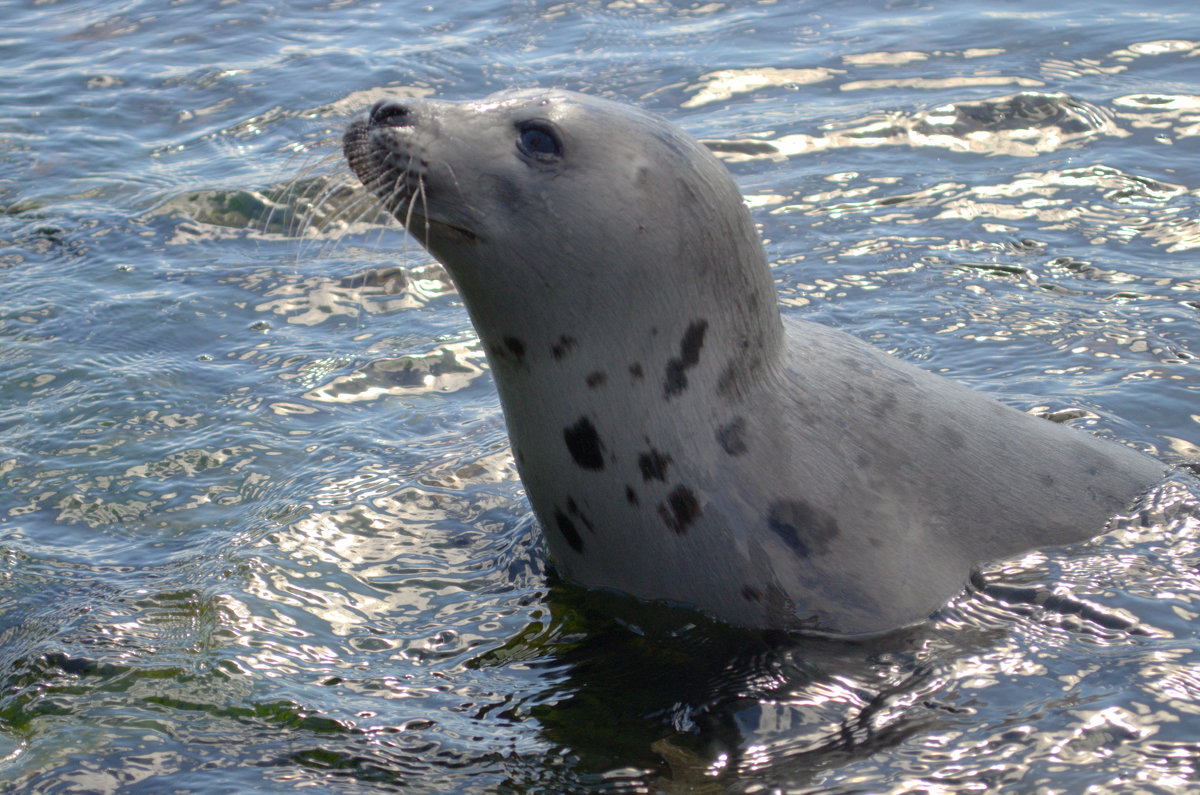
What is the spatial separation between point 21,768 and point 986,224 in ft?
18.1

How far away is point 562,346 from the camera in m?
3.77

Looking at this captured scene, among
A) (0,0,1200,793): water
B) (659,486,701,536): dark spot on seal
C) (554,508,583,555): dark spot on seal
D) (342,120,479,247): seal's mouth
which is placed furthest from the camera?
(554,508,583,555): dark spot on seal

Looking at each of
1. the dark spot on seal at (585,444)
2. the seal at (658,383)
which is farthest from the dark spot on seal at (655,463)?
the dark spot on seal at (585,444)

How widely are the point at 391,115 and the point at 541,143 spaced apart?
17.2 inches

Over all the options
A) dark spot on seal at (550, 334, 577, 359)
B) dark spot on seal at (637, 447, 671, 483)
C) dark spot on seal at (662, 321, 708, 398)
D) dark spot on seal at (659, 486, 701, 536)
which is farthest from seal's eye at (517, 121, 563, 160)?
dark spot on seal at (659, 486, 701, 536)

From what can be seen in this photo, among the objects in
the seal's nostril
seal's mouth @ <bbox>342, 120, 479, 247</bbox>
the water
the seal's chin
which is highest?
the seal's nostril

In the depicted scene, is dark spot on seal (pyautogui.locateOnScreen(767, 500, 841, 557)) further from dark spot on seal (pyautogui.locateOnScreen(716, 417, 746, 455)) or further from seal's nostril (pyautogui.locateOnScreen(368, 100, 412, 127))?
seal's nostril (pyautogui.locateOnScreen(368, 100, 412, 127))

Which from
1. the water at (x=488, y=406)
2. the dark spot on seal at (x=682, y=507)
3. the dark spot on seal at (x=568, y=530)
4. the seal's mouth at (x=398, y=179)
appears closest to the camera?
the water at (x=488, y=406)

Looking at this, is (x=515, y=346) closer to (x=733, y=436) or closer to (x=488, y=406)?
(x=733, y=436)

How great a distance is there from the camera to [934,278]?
6.60 metres

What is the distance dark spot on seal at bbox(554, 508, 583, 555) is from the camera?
4004mm

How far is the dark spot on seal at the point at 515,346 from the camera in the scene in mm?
3809

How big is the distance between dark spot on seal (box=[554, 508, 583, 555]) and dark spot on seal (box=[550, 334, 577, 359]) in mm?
511

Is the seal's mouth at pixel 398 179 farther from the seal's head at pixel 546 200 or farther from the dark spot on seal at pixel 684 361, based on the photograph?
the dark spot on seal at pixel 684 361
